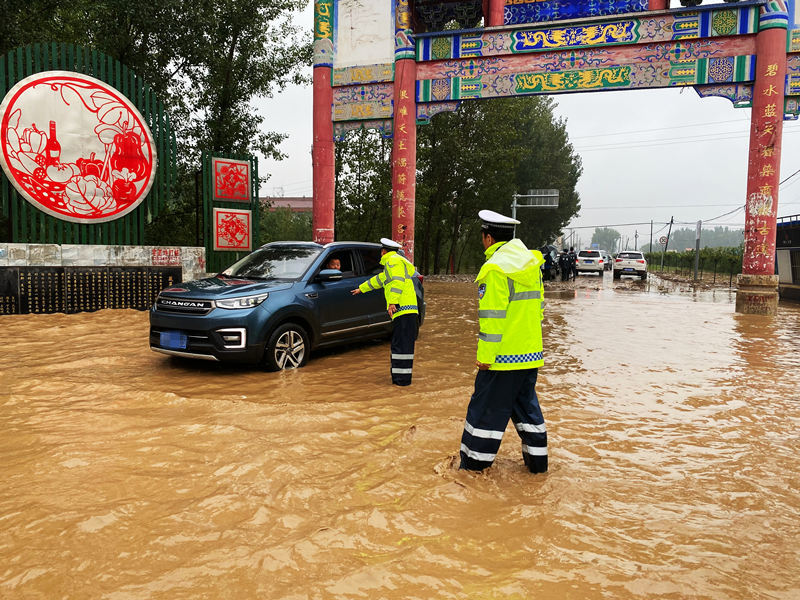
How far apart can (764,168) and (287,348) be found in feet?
41.0

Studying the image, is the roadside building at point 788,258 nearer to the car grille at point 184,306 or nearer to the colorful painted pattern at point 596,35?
the colorful painted pattern at point 596,35

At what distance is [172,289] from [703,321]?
429 inches

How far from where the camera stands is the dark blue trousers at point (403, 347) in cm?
635

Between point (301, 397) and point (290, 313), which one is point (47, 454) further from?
point (290, 313)

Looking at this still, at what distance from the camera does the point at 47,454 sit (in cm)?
410

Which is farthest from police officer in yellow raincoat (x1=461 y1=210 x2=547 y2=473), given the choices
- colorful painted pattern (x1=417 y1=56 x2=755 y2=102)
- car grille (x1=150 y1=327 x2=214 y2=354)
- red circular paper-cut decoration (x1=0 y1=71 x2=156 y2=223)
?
colorful painted pattern (x1=417 y1=56 x2=755 y2=102)

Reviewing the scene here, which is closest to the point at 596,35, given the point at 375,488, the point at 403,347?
the point at 403,347

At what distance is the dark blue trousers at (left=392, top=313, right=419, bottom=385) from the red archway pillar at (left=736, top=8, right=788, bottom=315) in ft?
37.0

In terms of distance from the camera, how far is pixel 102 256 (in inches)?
462

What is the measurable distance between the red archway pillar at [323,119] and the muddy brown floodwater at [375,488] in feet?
32.1

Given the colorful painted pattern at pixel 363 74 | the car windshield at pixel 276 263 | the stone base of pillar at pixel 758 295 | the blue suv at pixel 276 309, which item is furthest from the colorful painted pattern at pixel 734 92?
the car windshield at pixel 276 263

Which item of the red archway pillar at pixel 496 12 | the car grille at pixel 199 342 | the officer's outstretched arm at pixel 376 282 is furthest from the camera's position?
the red archway pillar at pixel 496 12

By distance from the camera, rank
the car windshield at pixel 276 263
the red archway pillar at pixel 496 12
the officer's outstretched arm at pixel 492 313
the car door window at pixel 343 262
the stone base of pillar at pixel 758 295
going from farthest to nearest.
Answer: the red archway pillar at pixel 496 12
the stone base of pillar at pixel 758 295
the car door window at pixel 343 262
the car windshield at pixel 276 263
the officer's outstretched arm at pixel 492 313

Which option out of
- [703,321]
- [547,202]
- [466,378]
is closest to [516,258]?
[466,378]
